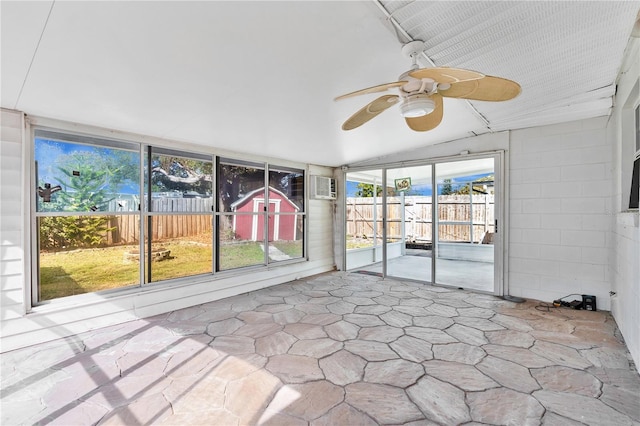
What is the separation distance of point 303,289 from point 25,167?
3.62 meters

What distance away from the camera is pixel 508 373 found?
2.26m

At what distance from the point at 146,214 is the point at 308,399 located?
117 inches

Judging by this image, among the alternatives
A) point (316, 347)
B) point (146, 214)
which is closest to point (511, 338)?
point (316, 347)

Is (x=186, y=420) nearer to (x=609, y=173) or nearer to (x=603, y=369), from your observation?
(x=603, y=369)

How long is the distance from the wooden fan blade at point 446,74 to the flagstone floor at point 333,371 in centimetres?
197

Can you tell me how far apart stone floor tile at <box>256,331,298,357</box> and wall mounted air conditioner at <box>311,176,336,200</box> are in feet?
10.6

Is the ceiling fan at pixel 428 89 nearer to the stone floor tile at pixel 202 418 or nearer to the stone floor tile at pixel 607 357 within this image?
the stone floor tile at pixel 202 418

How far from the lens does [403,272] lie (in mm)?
5719

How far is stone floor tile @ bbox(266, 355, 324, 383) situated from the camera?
221 cm

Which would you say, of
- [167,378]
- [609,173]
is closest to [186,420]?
[167,378]

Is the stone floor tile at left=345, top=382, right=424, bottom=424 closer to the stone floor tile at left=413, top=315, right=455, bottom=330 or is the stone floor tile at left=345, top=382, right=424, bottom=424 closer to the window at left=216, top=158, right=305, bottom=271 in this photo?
the stone floor tile at left=413, top=315, right=455, bottom=330

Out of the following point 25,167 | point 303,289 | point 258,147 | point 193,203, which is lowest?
point 303,289

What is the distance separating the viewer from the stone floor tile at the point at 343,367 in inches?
86.0

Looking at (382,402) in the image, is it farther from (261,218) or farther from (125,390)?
(261,218)
